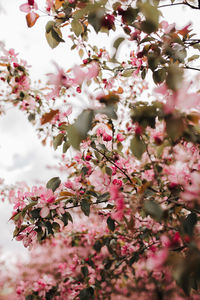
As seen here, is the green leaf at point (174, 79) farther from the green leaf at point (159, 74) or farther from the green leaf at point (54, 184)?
the green leaf at point (54, 184)

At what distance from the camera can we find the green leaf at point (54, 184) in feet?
2.93

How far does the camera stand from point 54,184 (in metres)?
0.90

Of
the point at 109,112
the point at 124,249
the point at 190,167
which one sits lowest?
the point at 124,249

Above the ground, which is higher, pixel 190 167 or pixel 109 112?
pixel 109 112

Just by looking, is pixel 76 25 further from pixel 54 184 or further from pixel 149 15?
pixel 54 184

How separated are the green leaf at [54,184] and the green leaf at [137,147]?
0.45 metres

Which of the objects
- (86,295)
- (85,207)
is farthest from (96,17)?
(86,295)

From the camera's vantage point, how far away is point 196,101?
1.70 ft

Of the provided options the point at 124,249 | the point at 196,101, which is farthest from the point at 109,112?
the point at 124,249

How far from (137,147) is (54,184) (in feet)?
1.53

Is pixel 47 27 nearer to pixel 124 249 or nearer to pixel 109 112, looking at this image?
pixel 109 112

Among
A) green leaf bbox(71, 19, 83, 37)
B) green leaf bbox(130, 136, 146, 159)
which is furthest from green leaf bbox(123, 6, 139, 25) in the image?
green leaf bbox(130, 136, 146, 159)

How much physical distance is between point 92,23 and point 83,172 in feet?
2.29

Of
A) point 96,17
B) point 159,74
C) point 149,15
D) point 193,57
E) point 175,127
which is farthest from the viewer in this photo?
point 193,57
